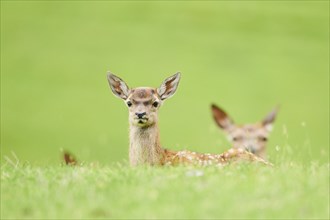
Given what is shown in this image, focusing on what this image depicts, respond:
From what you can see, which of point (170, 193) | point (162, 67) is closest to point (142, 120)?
point (170, 193)

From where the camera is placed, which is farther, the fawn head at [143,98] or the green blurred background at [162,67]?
the green blurred background at [162,67]

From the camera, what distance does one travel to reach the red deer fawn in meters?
11.1

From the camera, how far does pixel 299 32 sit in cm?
2748

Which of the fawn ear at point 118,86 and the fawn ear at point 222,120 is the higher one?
the fawn ear at point 118,86

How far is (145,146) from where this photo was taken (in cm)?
1130

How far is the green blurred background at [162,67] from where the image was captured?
69.6 feet

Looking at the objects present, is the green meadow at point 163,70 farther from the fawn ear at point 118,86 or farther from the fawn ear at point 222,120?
the fawn ear at point 118,86

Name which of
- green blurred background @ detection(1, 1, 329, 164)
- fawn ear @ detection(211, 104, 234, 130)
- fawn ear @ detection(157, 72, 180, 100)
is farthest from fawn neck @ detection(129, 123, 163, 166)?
green blurred background @ detection(1, 1, 329, 164)

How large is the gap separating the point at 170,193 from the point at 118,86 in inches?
145

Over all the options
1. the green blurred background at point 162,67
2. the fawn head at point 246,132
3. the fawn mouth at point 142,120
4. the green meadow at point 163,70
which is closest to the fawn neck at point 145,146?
the fawn mouth at point 142,120

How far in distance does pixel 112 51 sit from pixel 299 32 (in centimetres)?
Result: 486

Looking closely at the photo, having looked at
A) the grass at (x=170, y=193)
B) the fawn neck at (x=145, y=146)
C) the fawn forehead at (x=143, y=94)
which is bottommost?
the grass at (x=170, y=193)

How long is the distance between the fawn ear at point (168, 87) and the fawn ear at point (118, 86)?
1.17 feet

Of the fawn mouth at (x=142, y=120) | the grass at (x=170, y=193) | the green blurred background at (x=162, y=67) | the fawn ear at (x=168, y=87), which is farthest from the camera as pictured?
the green blurred background at (x=162, y=67)
